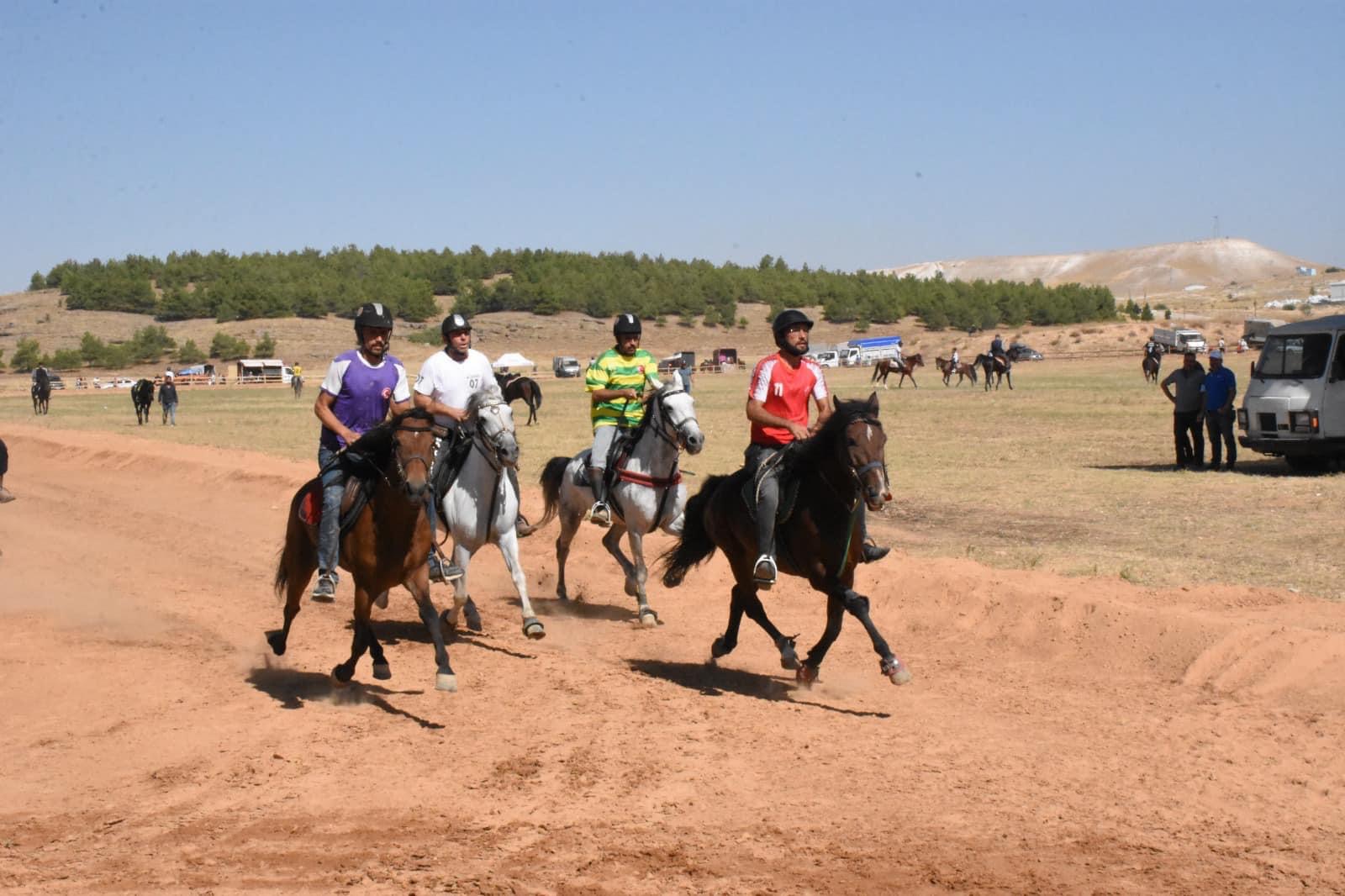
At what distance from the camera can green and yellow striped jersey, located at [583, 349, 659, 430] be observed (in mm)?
12570

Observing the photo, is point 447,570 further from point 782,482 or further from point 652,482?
point 782,482

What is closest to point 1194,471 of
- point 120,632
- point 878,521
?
point 878,521

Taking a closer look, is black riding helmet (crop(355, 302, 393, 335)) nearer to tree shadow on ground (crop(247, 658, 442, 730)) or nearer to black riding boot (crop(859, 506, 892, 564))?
tree shadow on ground (crop(247, 658, 442, 730))

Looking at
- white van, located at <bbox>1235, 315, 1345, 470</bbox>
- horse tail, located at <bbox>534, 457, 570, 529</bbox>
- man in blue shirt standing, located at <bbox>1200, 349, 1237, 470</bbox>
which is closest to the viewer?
horse tail, located at <bbox>534, 457, 570, 529</bbox>

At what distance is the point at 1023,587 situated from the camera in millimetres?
12117

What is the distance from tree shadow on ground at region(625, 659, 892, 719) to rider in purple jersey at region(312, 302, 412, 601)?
260 centimetres

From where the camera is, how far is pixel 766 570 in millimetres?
9445

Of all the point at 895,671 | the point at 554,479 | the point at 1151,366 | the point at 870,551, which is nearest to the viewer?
the point at 895,671

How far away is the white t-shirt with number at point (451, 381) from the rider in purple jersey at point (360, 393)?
0.59 meters

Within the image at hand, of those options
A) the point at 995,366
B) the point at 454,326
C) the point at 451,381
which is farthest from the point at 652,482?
the point at 995,366

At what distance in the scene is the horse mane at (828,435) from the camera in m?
8.89

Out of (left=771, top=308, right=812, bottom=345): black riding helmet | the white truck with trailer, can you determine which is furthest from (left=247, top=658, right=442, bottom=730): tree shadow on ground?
the white truck with trailer

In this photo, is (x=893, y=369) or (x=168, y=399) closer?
(x=168, y=399)

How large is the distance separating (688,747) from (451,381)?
4.29 meters
